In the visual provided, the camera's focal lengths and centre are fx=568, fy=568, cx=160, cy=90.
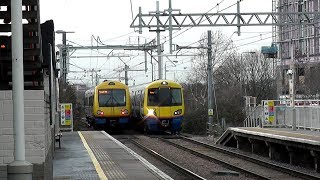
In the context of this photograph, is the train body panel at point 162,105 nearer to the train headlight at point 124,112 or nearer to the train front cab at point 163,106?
the train front cab at point 163,106

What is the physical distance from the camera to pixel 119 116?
36.3 m

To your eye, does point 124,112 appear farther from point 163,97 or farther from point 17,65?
point 17,65

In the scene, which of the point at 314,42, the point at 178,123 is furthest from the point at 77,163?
the point at 314,42

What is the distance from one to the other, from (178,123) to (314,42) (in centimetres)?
4844

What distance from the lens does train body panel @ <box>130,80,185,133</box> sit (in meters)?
33.8

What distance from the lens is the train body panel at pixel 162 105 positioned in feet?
111

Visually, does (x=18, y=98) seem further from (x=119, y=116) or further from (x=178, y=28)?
(x=119, y=116)

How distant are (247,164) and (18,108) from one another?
14.7 m

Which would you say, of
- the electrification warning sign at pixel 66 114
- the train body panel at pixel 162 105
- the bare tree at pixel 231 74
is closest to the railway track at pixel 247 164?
the train body panel at pixel 162 105

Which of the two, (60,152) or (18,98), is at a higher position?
(18,98)

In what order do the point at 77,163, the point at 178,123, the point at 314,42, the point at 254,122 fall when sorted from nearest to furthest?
the point at 77,163 → the point at 178,123 → the point at 254,122 → the point at 314,42

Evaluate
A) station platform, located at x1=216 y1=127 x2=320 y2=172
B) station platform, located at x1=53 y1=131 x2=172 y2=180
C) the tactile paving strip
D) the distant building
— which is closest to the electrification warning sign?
station platform, located at x1=216 y1=127 x2=320 y2=172

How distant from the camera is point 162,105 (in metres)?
33.9

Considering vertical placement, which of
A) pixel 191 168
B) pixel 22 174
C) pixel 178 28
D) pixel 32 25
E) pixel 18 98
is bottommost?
pixel 191 168
